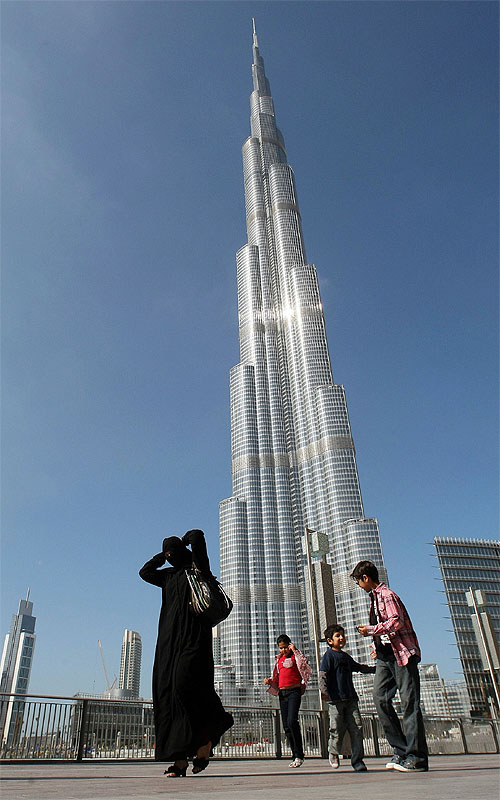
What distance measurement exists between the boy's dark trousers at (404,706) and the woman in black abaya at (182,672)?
5.39 feet

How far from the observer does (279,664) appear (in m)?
7.34

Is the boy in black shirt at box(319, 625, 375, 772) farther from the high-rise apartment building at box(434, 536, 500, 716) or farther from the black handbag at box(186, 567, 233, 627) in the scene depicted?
the high-rise apartment building at box(434, 536, 500, 716)

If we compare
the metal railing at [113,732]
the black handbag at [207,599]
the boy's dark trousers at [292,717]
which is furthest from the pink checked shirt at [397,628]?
the metal railing at [113,732]

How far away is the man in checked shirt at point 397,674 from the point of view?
4742 mm

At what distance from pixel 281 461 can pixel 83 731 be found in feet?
439

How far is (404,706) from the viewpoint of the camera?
15.7 ft

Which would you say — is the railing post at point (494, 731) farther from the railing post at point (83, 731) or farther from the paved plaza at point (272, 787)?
the paved plaza at point (272, 787)

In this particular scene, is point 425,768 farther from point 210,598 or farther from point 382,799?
point 382,799

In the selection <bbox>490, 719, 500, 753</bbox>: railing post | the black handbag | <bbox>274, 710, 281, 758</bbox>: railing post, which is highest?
the black handbag

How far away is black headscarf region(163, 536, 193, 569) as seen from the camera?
16.9 feet

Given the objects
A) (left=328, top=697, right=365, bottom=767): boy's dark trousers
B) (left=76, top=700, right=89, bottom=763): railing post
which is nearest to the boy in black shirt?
(left=328, top=697, right=365, bottom=767): boy's dark trousers

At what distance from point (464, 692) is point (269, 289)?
4818 inches

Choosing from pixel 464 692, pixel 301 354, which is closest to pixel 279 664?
pixel 464 692

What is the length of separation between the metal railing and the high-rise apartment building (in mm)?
90738
